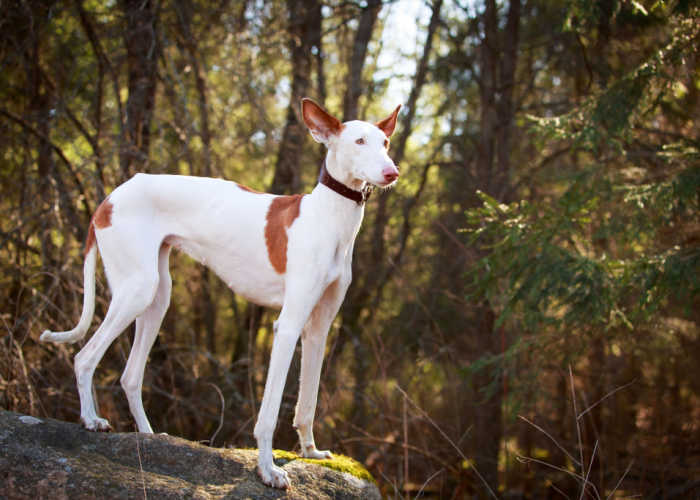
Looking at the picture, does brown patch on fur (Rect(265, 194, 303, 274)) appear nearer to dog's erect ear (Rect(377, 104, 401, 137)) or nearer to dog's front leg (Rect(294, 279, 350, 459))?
dog's front leg (Rect(294, 279, 350, 459))

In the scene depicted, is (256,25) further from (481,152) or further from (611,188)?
(611,188)

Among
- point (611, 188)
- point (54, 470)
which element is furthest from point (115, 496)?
point (611, 188)

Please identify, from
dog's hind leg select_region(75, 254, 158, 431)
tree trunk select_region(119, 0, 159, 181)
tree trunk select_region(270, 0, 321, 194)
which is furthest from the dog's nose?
tree trunk select_region(270, 0, 321, 194)

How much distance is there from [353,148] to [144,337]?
6.17ft

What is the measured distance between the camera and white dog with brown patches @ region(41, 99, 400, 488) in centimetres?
351

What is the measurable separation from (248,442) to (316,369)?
4.05 m

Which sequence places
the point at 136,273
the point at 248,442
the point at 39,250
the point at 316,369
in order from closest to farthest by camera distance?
the point at 136,273 → the point at 316,369 → the point at 39,250 → the point at 248,442

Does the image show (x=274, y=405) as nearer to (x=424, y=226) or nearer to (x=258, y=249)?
(x=258, y=249)

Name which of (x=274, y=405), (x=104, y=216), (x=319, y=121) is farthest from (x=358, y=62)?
(x=274, y=405)

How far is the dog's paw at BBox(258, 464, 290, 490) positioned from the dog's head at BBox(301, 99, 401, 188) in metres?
1.71

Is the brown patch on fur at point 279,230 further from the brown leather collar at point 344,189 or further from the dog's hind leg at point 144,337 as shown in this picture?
the dog's hind leg at point 144,337

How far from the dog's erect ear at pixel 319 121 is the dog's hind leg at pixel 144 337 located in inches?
50.4

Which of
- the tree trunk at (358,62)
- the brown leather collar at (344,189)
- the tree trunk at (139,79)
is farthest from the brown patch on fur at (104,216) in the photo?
the tree trunk at (358,62)

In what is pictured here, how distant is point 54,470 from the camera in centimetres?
303
